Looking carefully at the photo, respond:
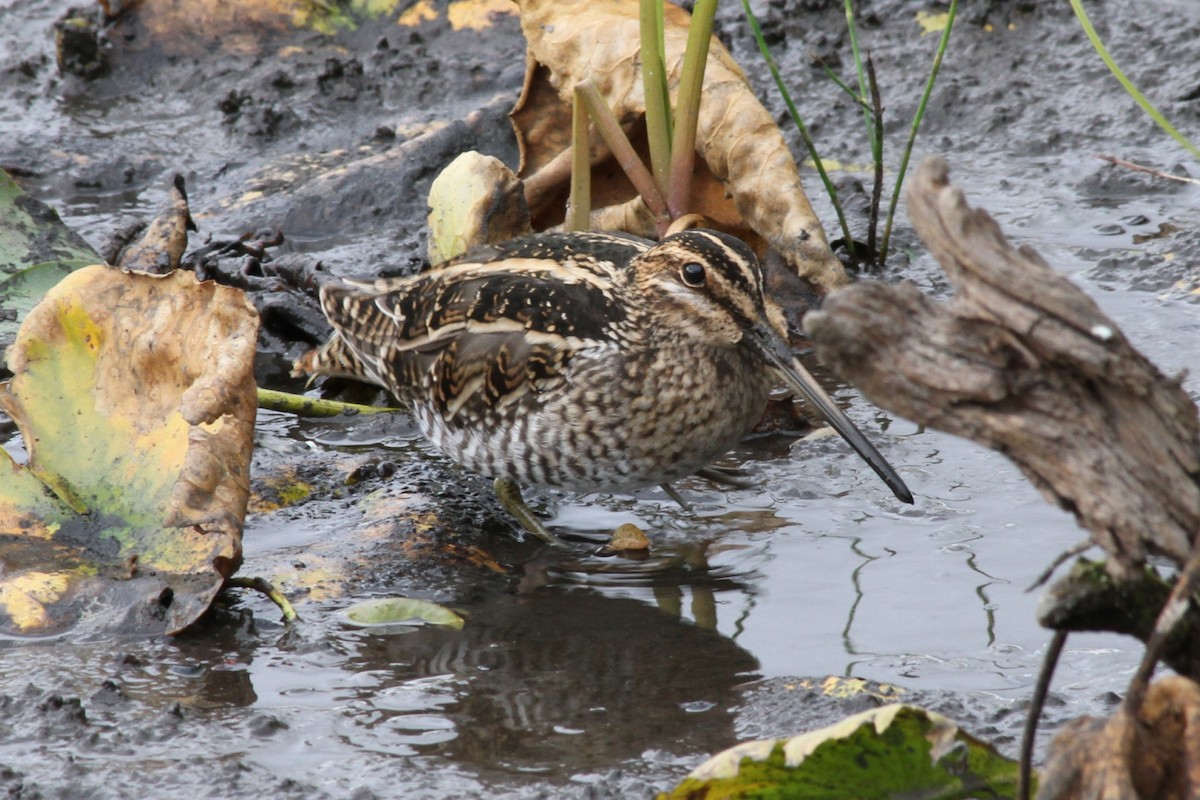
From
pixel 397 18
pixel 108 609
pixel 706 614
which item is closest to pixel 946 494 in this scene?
pixel 706 614

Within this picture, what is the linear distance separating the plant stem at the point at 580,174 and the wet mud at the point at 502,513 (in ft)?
3.42

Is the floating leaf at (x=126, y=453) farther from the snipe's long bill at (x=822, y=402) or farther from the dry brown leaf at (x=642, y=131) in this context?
the dry brown leaf at (x=642, y=131)

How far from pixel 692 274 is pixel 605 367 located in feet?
1.24

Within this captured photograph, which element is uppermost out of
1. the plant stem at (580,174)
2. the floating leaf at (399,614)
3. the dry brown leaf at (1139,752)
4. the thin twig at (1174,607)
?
the plant stem at (580,174)

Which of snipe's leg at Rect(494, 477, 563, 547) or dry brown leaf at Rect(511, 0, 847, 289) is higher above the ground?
dry brown leaf at Rect(511, 0, 847, 289)

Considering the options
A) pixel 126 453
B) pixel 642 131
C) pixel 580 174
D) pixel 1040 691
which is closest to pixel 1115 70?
pixel 580 174

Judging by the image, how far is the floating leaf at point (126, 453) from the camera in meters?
3.91

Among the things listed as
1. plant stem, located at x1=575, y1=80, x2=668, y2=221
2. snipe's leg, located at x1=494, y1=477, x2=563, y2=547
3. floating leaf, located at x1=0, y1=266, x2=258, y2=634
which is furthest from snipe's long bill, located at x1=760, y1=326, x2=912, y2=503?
floating leaf, located at x1=0, y1=266, x2=258, y2=634

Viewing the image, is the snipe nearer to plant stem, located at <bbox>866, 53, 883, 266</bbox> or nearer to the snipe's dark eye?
the snipe's dark eye

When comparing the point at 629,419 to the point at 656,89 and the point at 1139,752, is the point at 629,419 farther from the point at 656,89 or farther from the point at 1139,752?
the point at 1139,752

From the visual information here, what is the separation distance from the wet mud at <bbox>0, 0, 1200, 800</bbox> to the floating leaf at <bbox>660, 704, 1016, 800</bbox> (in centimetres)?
70

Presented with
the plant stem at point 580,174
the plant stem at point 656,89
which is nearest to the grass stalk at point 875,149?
the plant stem at point 656,89

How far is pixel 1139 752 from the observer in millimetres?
2102

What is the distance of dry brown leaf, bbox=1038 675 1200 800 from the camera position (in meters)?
2.05
